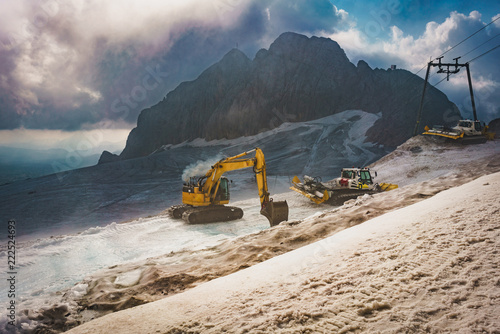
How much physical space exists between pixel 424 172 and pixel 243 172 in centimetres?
2118

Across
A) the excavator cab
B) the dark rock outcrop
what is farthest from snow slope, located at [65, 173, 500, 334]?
the dark rock outcrop

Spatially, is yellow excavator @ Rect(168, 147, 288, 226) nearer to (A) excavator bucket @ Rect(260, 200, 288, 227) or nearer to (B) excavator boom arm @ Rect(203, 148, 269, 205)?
(B) excavator boom arm @ Rect(203, 148, 269, 205)

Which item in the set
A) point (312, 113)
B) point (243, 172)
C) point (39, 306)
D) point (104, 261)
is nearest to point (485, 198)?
point (39, 306)

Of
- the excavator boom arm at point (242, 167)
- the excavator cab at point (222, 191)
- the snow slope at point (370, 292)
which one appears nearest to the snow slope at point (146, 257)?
the excavator cab at point (222, 191)

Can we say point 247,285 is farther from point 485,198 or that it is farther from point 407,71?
point 407,71

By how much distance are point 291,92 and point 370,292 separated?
196 ft

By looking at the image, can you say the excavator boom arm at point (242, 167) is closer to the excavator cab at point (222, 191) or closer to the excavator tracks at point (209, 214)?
the excavator cab at point (222, 191)

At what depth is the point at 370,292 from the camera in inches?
104

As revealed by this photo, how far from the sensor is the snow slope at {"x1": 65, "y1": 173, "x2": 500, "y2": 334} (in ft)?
7.47

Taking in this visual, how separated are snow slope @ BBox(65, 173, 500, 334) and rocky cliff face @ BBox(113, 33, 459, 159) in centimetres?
5087

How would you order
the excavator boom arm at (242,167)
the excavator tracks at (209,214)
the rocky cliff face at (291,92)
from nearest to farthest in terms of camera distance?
the excavator boom arm at (242,167) → the excavator tracks at (209,214) → the rocky cliff face at (291,92)

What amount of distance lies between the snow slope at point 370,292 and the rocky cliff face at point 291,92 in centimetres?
5087

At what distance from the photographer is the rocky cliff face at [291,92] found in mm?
54906

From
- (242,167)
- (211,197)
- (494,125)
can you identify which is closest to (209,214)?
(211,197)
